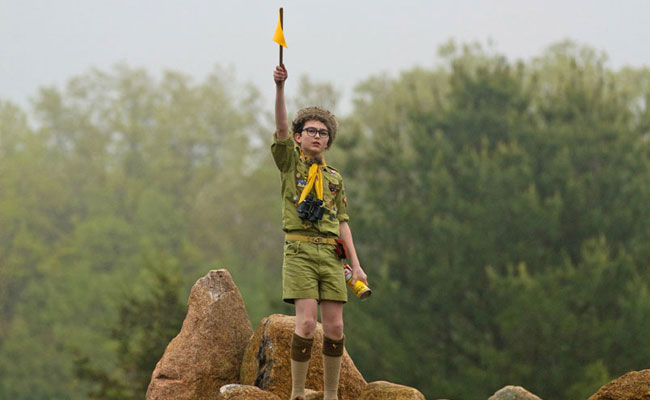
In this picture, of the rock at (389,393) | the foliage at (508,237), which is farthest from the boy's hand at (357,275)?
the foliage at (508,237)

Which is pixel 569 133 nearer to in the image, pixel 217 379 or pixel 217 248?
pixel 217 379

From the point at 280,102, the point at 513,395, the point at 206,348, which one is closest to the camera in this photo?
the point at 280,102

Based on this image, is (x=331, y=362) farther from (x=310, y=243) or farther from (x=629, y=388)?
(x=629, y=388)

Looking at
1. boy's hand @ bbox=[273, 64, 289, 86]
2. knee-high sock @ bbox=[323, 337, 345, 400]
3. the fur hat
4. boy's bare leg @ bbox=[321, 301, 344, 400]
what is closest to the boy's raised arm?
boy's hand @ bbox=[273, 64, 289, 86]

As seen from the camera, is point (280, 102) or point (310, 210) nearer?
point (280, 102)

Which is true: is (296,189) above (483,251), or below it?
below

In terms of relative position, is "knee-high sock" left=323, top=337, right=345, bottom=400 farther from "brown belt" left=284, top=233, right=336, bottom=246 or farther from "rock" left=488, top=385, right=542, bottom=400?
"rock" left=488, top=385, right=542, bottom=400

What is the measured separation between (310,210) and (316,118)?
22.3 inches

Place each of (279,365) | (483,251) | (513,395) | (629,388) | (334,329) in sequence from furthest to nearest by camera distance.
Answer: (483,251) → (513,395) → (279,365) → (334,329) → (629,388)

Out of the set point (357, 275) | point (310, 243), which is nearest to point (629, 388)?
point (357, 275)

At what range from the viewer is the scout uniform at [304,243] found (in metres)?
4.80

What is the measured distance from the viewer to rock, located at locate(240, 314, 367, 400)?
5.70m

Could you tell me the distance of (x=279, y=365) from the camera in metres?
5.70

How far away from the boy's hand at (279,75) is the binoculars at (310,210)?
2.47 ft
